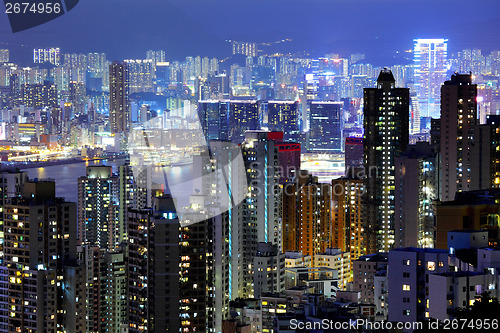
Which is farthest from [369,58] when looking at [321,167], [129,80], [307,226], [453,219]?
[129,80]

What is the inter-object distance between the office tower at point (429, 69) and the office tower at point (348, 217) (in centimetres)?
191

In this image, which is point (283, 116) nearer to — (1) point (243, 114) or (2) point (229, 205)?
(1) point (243, 114)

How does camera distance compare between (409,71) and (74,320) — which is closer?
(74,320)

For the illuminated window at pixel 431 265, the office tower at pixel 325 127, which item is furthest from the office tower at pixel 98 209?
the illuminated window at pixel 431 265

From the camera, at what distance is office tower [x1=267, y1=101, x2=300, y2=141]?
18.1m

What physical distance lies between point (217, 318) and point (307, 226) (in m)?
3.87

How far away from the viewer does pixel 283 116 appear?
18250mm

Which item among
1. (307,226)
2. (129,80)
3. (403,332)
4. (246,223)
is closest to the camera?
(403,332)

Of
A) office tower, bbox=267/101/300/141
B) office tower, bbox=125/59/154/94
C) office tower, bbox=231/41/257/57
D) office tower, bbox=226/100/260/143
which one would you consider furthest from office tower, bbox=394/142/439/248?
office tower, bbox=125/59/154/94

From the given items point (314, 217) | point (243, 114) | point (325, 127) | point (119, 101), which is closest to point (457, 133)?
point (314, 217)

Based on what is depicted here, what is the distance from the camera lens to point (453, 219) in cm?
690

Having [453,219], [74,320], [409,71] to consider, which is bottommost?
[74,320]

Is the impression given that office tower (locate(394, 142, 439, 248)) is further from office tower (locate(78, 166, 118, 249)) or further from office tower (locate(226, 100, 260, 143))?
office tower (locate(226, 100, 260, 143))

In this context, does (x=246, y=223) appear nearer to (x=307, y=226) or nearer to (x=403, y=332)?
(x=307, y=226)
